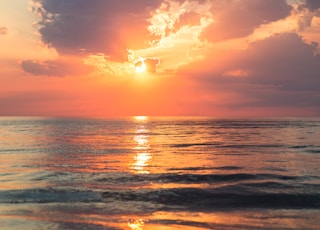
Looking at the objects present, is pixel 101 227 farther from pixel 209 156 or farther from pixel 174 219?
pixel 209 156

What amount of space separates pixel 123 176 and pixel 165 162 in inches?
379

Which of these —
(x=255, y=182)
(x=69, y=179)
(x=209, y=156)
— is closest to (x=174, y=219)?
(x=255, y=182)

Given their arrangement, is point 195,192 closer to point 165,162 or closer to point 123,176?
point 123,176

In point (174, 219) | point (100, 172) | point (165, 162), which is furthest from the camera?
point (165, 162)

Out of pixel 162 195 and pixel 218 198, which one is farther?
pixel 162 195

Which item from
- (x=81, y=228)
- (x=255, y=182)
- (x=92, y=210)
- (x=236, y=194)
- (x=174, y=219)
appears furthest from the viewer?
(x=255, y=182)

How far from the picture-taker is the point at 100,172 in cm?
3053

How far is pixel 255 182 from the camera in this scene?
84.4ft

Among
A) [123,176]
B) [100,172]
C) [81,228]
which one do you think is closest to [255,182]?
[123,176]

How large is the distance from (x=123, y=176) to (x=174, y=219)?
13.0 metres

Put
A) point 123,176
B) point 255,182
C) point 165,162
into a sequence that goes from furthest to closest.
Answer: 1. point 165,162
2. point 123,176
3. point 255,182

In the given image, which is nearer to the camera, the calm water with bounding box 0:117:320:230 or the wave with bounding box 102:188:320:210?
the calm water with bounding box 0:117:320:230

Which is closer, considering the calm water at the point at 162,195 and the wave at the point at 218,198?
the calm water at the point at 162,195

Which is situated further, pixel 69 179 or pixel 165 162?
pixel 165 162
